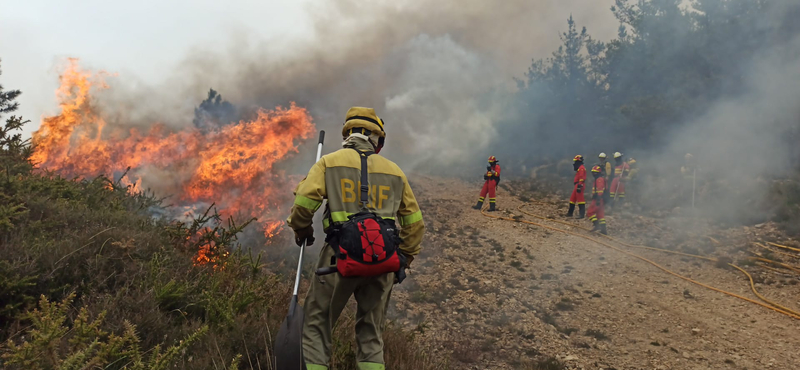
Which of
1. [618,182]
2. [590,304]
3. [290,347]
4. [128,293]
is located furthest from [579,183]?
[128,293]

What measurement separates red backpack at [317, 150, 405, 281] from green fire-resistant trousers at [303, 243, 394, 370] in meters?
0.13

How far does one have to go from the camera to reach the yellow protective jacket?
2551 millimetres

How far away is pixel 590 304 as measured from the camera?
5992mm

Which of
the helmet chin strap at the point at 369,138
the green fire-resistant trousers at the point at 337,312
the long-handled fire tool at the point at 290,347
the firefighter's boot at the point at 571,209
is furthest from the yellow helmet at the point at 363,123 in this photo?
the firefighter's boot at the point at 571,209

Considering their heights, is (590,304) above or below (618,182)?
below

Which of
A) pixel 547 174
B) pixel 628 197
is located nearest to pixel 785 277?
pixel 628 197

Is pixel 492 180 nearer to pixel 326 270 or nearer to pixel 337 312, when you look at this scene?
pixel 337 312

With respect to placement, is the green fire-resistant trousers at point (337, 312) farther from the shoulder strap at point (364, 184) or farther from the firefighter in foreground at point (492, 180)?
the firefighter in foreground at point (492, 180)

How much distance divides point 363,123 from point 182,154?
10539 millimetres

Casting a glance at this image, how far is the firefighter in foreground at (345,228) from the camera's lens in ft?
8.32

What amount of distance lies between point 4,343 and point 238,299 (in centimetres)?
142

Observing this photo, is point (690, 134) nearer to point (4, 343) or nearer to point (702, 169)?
point (702, 169)

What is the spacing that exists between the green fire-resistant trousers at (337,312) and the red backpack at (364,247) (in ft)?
0.44

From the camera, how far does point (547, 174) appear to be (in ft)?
69.8
